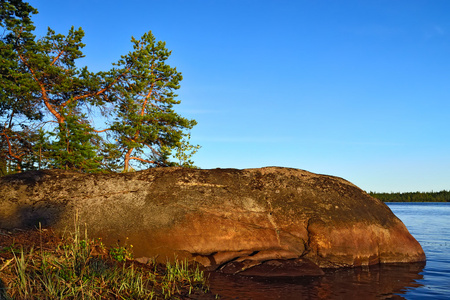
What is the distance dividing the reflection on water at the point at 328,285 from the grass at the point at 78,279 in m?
0.57

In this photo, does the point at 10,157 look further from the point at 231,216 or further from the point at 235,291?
the point at 235,291

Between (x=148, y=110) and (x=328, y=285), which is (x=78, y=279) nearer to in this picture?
(x=328, y=285)

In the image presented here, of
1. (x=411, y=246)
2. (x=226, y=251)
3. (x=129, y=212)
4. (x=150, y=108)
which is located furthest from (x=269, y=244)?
(x=150, y=108)

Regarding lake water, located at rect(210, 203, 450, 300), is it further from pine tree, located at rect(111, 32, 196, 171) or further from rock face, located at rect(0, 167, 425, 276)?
pine tree, located at rect(111, 32, 196, 171)

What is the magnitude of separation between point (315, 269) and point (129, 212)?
13.8ft

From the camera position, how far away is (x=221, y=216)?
8.19 metres

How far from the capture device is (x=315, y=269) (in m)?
7.95

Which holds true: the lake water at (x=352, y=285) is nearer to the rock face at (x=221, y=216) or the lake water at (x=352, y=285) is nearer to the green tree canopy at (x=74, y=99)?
the rock face at (x=221, y=216)

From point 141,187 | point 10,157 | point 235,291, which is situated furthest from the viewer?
point 10,157

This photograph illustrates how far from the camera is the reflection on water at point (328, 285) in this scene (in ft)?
21.1

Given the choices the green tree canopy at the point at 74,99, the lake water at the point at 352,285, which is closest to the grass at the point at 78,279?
the lake water at the point at 352,285

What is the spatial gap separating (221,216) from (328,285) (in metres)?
2.58

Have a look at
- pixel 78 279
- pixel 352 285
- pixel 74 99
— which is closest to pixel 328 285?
pixel 352 285

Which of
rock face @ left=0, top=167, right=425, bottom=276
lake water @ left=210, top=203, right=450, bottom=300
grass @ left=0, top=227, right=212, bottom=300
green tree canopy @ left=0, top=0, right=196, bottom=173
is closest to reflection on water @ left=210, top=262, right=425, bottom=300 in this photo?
lake water @ left=210, top=203, right=450, bottom=300
